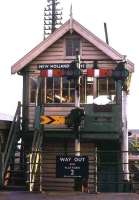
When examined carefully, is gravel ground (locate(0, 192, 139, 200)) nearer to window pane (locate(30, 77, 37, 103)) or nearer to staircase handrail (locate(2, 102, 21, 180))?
staircase handrail (locate(2, 102, 21, 180))

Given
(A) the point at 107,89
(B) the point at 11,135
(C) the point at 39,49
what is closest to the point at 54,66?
(C) the point at 39,49

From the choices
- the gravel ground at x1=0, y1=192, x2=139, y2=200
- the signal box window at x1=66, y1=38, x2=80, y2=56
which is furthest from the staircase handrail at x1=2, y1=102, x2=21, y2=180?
the gravel ground at x1=0, y1=192, x2=139, y2=200

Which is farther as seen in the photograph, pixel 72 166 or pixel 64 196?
pixel 72 166

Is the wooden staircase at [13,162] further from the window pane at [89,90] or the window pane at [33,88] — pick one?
the window pane at [89,90]

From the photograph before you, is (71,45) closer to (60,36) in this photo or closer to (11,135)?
(60,36)

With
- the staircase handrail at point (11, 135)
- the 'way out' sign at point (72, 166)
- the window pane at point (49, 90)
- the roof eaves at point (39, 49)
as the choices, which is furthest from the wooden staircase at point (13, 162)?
the 'way out' sign at point (72, 166)

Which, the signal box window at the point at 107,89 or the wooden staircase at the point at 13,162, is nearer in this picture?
the wooden staircase at the point at 13,162

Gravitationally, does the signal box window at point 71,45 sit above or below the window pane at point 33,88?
above

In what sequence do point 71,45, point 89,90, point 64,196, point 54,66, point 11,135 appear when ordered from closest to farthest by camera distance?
1. point 64,196
2. point 54,66
3. point 11,135
4. point 89,90
5. point 71,45

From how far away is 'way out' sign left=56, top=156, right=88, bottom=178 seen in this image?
15039 millimetres

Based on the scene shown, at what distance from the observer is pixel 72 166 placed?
15.1 m

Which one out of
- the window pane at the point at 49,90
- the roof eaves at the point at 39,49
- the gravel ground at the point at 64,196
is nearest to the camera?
the gravel ground at the point at 64,196

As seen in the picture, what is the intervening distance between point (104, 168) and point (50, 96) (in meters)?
4.04

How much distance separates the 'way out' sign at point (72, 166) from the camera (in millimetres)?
15039
